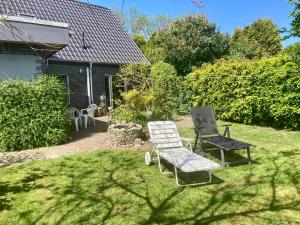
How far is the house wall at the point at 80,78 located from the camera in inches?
723

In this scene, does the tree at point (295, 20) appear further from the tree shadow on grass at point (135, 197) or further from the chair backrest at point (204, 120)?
the tree shadow on grass at point (135, 197)

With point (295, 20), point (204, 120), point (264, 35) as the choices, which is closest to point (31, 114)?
point (204, 120)

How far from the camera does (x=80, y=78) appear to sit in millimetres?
19484

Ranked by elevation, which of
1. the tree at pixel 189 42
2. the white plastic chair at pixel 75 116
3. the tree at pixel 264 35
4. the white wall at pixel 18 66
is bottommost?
the white plastic chair at pixel 75 116

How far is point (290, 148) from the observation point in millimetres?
9508

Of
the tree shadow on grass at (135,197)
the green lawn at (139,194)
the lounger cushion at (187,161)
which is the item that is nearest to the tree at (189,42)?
the green lawn at (139,194)

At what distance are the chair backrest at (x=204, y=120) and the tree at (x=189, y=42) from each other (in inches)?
542

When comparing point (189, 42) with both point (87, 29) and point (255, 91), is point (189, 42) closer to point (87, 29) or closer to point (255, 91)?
point (87, 29)

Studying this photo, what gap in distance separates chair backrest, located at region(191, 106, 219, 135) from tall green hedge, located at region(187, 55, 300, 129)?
3.89 m

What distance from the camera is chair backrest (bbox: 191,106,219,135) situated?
385 inches

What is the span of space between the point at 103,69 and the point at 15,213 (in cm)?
1596

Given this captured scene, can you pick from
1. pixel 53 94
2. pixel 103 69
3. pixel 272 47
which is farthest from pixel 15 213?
pixel 272 47

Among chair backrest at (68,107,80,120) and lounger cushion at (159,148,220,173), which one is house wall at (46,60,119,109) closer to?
chair backrest at (68,107,80,120)

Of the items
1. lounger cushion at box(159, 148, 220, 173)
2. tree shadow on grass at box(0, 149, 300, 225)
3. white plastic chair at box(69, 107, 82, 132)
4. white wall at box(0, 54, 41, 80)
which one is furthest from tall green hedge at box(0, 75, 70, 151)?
lounger cushion at box(159, 148, 220, 173)
